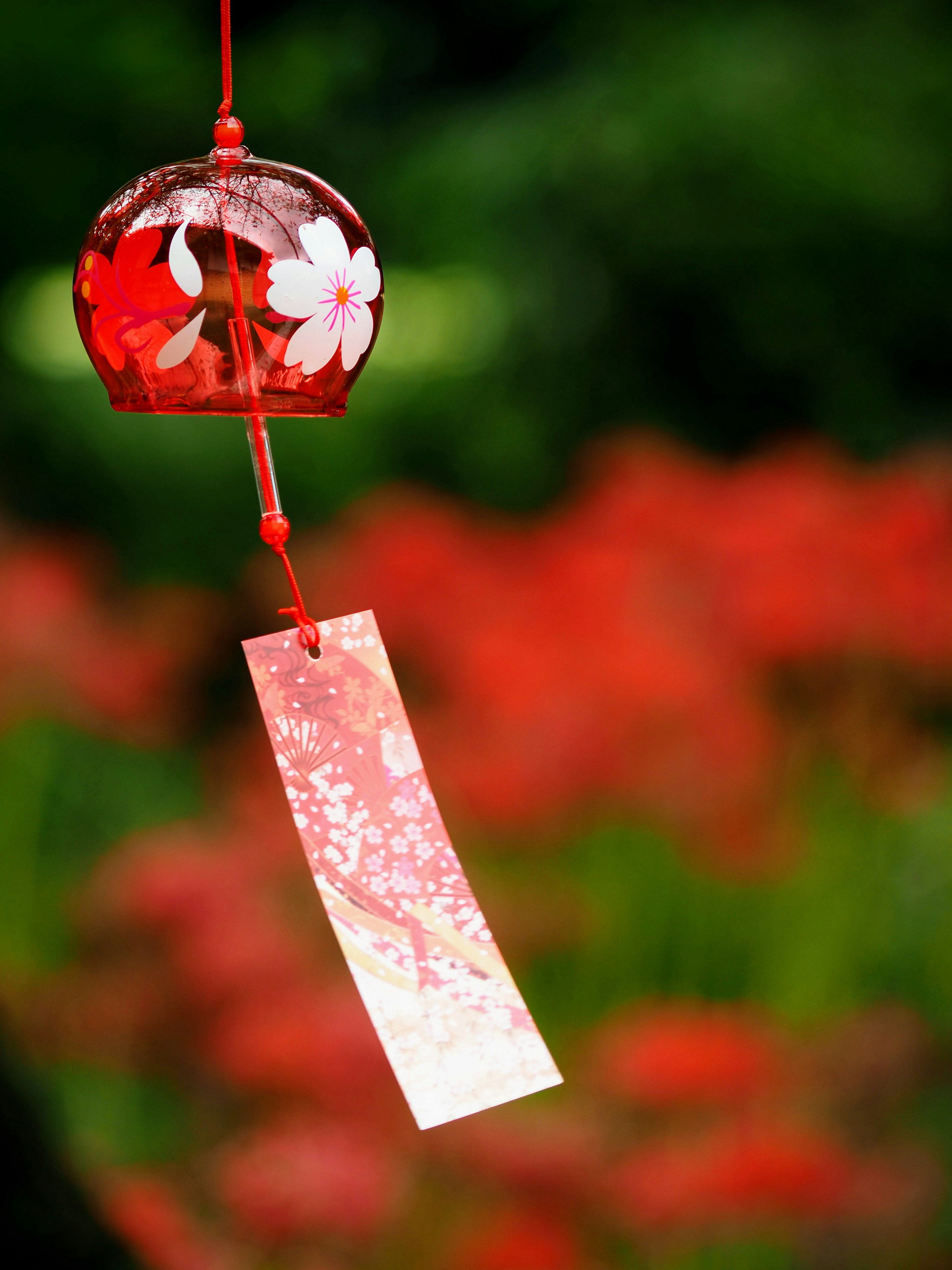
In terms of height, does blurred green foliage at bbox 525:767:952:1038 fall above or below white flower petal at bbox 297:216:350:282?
below

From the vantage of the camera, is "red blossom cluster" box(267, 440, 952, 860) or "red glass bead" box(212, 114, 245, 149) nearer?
"red glass bead" box(212, 114, 245, 149)

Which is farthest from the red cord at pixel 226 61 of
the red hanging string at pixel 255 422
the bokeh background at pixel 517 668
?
the bokeh background at pixel 517 668

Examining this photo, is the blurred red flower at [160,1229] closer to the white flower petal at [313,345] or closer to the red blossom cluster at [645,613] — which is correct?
the red blossom cluster at [645,613]

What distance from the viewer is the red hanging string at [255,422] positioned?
52 cm

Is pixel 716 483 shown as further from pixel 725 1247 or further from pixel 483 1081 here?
pixel 483 1081

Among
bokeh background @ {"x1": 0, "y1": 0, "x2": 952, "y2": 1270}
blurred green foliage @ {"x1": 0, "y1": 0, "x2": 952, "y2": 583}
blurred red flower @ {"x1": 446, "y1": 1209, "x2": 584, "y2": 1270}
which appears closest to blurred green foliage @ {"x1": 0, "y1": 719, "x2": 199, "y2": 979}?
bokeh background @ {"x1": 0, "y1": 0, "x2": 952, "y2": 1270}

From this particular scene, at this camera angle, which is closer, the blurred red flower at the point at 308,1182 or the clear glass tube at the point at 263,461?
the clear glass tube at the point at 263,461

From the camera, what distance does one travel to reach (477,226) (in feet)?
5.03

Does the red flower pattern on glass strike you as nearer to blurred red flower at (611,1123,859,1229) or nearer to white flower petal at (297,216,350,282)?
white flower petal at (297,216,350,282)

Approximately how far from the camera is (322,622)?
23.0 inches

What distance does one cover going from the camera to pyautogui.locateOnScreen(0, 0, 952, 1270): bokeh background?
1524 millimetres

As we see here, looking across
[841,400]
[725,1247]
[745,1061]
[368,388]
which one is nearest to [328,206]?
[368,388]

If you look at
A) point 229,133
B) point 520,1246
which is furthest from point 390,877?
point 520,1246

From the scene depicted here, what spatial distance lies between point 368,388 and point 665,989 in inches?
33.9
